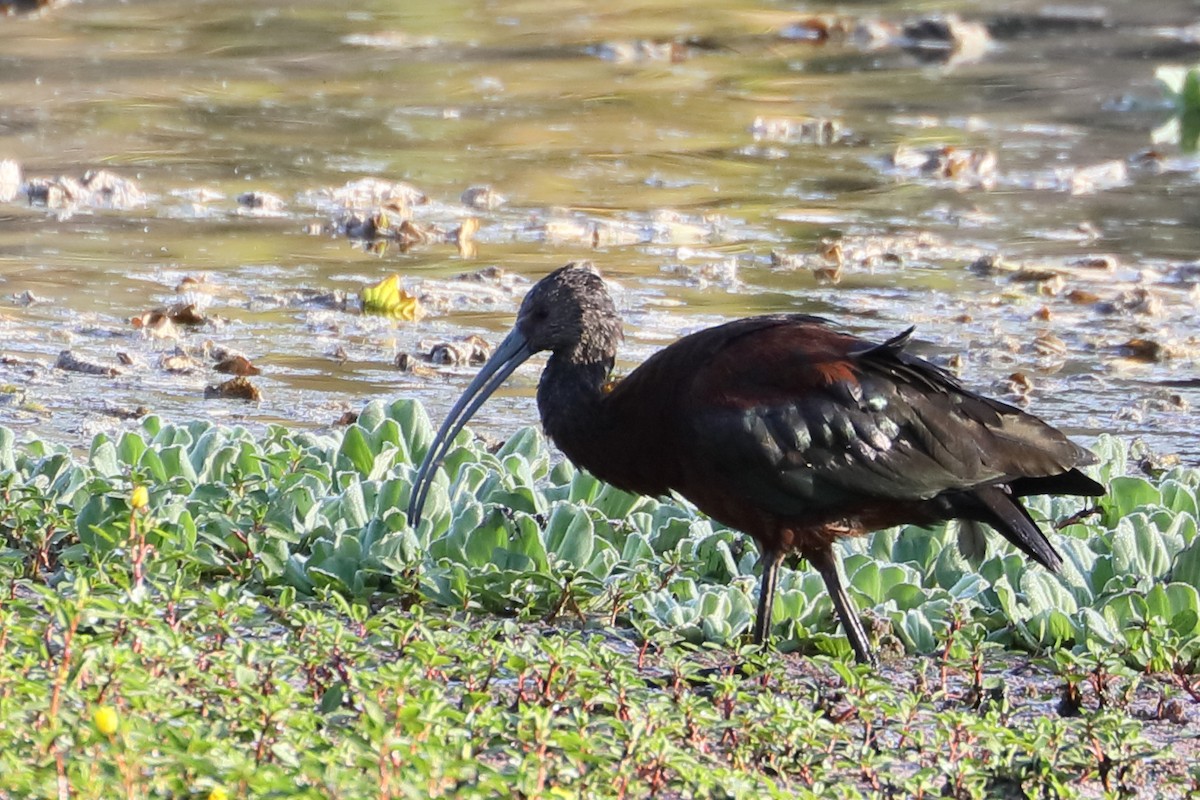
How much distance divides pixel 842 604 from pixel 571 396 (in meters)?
0.97

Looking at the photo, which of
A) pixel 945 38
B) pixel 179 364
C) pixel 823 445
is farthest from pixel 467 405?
pixel 945 38

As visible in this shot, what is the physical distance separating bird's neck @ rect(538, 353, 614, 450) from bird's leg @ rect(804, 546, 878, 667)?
0.70m

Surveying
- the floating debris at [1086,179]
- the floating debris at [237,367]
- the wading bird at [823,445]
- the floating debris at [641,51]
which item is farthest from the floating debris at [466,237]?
the floating debris at [641,51]

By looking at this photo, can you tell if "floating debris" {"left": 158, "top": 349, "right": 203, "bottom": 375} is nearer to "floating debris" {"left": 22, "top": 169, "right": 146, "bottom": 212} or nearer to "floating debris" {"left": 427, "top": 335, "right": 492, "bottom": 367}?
"floating debris" {"left": 427, "top": 335, "right": 492, "bottom": 367}

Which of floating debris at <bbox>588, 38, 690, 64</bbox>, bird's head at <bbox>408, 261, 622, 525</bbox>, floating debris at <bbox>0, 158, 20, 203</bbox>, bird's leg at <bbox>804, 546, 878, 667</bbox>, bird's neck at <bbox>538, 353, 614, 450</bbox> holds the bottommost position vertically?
bird's leg at <bbox>804, 546, 878, 667</bbox>

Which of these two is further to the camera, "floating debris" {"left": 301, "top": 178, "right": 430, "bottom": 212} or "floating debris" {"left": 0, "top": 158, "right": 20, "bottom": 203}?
"floating debris" {"left": 301, "top": 178, "right": 430, "bottom": 212}

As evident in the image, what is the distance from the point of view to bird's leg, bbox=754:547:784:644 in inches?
185

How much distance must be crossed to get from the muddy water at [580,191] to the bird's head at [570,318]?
1632 mm

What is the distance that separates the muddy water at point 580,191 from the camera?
7.64 m

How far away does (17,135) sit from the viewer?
38.2 feet

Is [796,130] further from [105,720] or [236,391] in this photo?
[105,720]

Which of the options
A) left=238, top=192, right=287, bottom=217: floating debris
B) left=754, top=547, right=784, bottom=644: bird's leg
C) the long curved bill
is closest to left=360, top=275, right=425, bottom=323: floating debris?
left=238, top=192, right=287, bottom=217: floating debris

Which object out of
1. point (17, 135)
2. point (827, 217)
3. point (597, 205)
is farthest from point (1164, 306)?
point (17, 135)

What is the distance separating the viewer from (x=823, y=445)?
15.6ft
